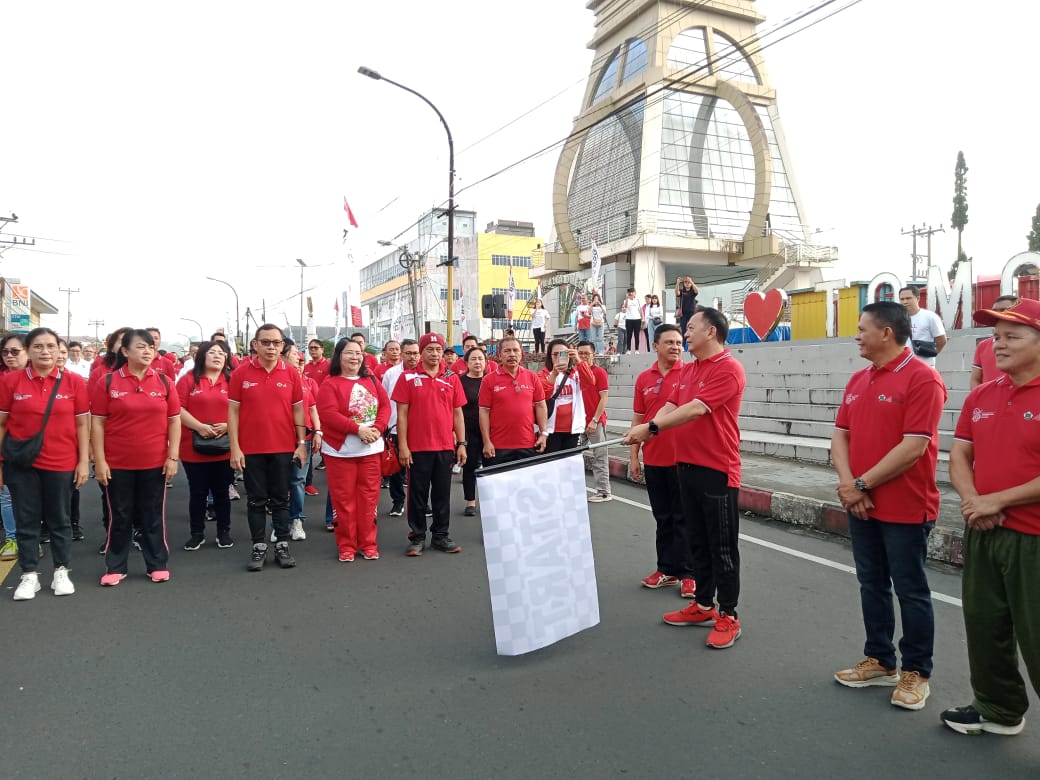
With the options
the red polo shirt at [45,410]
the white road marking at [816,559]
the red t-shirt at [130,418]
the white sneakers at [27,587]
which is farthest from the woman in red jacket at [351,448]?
the white road marking at [816,559]

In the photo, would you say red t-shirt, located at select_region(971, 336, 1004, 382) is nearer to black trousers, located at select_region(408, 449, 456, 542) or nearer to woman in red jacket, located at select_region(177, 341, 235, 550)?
black trousers, located at select_region(408, 449, 456, 542)

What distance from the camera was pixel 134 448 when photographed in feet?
16.9

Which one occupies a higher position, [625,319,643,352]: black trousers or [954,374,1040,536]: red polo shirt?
[625,319,643,352]: black trousers

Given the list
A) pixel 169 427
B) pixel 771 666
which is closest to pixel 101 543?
pixel 169 427

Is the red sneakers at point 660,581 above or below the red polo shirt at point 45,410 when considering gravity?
below

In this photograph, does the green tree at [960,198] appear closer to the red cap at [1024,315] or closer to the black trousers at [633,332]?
the black trousers at [633,332]

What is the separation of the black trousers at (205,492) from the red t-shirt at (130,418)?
3.93ft

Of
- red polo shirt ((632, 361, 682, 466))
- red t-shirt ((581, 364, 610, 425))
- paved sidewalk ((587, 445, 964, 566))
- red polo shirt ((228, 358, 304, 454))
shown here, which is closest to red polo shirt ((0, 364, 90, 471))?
red polo shirt ((228, 358, 304, 454))

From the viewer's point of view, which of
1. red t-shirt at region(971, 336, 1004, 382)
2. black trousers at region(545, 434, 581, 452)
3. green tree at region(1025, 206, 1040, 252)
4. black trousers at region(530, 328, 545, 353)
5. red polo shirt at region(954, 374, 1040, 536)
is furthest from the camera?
green tree at region(1025, 206, 1040, 252)

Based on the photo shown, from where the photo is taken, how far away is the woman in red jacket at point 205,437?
629 centimetres

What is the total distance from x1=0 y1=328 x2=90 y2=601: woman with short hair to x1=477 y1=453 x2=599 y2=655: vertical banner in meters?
3.37

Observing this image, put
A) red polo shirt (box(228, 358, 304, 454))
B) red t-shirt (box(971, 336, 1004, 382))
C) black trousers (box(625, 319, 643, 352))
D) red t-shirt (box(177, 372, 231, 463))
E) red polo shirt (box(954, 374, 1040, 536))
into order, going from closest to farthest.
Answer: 1. red polo shirt (box(954, 374, 1040, 536))
2. red polo shirt (box(228, 358, 304, 454))
3. red t-shirt (box(971, 336, 1004, 382))
4. red t-shirt (box(177, 372, 231, 463))
5. black trousers (box(625, 319, 643, 352))

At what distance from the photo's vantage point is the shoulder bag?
16.0ft

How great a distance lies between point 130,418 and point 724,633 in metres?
4.43
